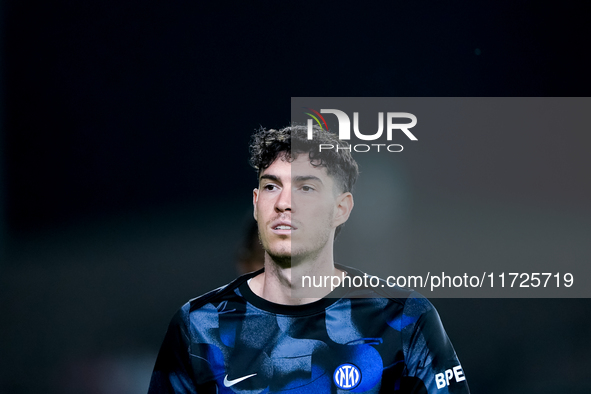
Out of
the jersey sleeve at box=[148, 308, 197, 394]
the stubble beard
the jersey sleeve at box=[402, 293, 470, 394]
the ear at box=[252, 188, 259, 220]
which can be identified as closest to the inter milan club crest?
the jersey sleeve at box=[402, 293, 470, 394]

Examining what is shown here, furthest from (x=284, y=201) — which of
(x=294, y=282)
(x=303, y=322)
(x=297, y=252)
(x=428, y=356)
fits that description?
(x=428, y=356)

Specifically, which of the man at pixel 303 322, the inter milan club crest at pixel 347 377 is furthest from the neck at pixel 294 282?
the inter milan club crest at pixel 347 377

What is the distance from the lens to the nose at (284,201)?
5.93 feet

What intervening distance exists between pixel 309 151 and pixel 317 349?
766 mm

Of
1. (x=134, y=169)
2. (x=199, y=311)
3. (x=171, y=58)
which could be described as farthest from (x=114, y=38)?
(x=199, y=311)

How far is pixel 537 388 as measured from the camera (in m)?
1.90

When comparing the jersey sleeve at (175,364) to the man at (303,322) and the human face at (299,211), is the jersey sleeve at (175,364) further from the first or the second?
the human face at (299,211)

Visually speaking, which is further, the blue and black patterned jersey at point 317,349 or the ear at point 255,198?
the ear at point 255,198

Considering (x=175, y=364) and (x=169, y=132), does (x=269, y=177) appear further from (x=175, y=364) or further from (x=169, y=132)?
(x=175, y=364)

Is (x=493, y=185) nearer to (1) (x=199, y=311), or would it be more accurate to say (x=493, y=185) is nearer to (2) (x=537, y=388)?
(2) (x=537, y=388)

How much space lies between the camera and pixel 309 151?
6.11 feet

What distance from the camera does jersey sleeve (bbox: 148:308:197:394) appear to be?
1.79 meters

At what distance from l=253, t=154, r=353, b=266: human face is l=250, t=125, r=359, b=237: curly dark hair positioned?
0.09 ft

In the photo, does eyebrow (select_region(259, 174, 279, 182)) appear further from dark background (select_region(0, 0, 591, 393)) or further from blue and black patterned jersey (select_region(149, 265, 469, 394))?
blue and black patterned jersey (select_region(149, 265, 469, 394))
